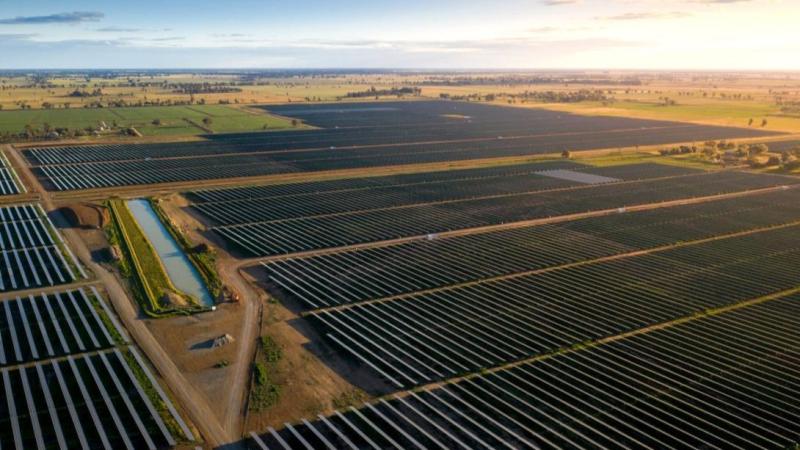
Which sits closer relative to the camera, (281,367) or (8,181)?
(281,367)

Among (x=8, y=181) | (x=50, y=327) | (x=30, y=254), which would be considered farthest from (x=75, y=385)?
(x=8, y=181)

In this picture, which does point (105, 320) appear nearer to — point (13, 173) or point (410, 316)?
point (410, 316)

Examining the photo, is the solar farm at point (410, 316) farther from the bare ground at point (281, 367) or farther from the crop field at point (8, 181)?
the crop field at point (8, 181)

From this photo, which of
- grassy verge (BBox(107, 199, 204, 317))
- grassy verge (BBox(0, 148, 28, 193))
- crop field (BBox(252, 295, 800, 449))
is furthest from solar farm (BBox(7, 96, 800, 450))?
grassy verge (BBox(0, 148, 28, 193))

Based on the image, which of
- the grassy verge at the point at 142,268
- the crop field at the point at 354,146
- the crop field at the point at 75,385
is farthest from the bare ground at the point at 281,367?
the crop field at the point at 354,146

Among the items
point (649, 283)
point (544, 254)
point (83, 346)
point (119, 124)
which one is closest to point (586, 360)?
point (649, 283)

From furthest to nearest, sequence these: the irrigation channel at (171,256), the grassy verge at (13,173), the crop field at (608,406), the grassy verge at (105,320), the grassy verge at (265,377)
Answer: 1. the grassy verge at (13,173)
2. the irrigation channel at (171,256)
3. the grassy verge at (105,320)
4. the grassy verge at (265,377)
5. the crop field at (608,406)
